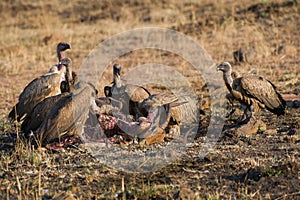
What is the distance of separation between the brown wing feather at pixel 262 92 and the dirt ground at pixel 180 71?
17 centimetres

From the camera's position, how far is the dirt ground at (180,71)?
5.27 metres

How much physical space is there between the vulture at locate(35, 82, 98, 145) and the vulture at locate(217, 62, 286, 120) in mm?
1895

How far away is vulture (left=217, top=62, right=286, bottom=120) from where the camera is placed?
749 cm

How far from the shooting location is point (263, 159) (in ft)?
19.5

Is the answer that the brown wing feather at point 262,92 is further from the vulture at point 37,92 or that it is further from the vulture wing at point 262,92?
the vulture at point 37,92

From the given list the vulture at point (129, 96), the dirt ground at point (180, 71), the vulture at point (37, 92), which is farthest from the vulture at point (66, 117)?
the vulture at point (37, 92)

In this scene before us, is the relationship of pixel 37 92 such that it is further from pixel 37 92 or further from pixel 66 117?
pixel 66 117

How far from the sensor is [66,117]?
6.46m

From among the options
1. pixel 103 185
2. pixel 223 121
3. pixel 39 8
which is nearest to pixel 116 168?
pixel 103 185

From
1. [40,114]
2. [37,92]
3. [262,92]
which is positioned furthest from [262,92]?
[37,92]

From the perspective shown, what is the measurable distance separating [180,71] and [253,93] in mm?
4130

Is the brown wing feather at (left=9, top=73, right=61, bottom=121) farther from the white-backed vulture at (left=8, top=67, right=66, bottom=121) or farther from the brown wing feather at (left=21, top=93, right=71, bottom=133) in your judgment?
the brown wing feather at (left=21, top=93, right=71, bottom=133)

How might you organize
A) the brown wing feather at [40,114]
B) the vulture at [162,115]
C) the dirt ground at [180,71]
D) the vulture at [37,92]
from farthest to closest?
the vulture at [37,92] → the brown wing feather at [40,114] → the vulture at [162,115] → the dirt ground at [180,71]

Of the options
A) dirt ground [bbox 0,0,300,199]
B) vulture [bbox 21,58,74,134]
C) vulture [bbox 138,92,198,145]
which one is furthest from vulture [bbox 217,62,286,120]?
vulture [bbox 21,58,74,134]
